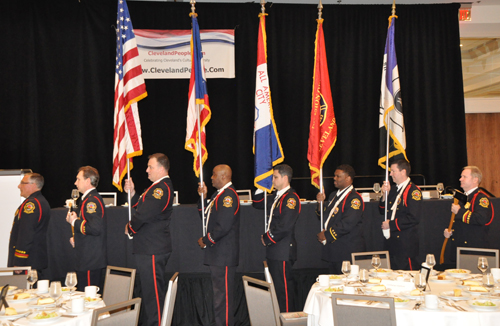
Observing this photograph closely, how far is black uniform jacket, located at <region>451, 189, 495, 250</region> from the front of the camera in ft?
18.3

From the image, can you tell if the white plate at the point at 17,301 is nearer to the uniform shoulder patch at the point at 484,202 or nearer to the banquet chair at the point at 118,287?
the banquet chair at the point at 118,287

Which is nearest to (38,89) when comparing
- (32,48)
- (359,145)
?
(32,48)

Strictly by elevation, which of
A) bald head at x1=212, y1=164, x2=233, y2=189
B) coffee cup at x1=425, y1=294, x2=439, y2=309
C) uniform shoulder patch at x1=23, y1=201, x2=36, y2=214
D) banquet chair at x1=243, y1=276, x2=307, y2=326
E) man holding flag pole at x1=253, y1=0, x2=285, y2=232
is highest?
man holding flag pole at x1=253, y1=0, x2=285, y2=232

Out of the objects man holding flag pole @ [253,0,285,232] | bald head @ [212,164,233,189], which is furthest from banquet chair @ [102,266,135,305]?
man holding flag pole @ [253,0,285,232]

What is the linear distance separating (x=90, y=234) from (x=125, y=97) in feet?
5.75

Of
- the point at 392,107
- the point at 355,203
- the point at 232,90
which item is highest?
the point at 232,90

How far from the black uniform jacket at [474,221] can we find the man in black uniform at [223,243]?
2831 mm

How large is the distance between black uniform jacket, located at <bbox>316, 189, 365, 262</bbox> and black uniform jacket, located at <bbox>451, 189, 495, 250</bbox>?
1.28 metres

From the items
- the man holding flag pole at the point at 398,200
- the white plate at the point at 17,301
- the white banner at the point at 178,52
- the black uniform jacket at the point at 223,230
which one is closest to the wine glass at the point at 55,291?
the white plate at the point at 17,301

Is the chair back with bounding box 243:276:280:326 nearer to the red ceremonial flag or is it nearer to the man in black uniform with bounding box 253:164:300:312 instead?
the man in black uniform with bounding box 253:164:300:312

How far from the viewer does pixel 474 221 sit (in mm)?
5605

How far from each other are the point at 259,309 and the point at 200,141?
2488 mm

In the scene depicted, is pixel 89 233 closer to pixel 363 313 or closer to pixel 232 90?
pixel 363 313

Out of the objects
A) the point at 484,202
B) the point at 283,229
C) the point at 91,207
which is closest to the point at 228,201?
the point at 283,229
